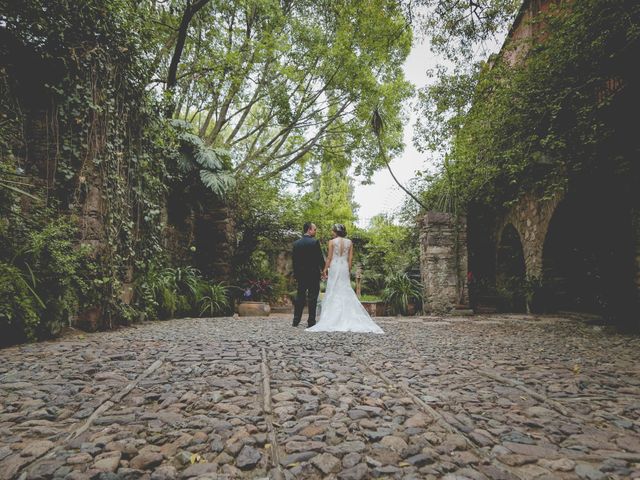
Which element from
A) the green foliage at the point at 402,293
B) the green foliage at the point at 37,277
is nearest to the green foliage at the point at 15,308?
the green foliage at the point at 37,277

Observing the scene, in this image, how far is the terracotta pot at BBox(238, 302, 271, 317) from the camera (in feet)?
26.4

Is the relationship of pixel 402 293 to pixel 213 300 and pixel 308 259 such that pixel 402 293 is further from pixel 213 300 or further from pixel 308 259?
pixel 213 300

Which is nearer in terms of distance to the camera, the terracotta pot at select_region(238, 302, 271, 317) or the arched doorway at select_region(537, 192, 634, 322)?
the arched doorway at select_region(537, 192, 634, 322)

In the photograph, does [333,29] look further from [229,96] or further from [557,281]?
[557,281]

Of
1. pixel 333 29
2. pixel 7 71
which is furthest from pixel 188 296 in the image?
pixel 333 29

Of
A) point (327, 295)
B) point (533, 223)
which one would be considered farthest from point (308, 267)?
point (533, 223)

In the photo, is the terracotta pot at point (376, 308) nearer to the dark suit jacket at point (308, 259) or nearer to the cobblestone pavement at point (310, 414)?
the dark suit jacket at point (308, 259)

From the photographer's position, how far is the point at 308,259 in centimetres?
568

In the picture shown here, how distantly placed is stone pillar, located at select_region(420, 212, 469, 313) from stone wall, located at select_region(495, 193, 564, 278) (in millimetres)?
1828

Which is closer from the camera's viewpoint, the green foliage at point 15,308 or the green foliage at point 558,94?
the green foliage at point 15,308

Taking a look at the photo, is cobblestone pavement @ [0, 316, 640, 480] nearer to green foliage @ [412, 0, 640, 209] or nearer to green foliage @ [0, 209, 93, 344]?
green foliage @ [0, 209, 93, 344]

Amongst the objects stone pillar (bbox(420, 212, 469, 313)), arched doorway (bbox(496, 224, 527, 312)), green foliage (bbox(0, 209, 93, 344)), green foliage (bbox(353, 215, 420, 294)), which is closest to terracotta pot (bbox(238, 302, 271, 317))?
stone pillar (bbox(420, 212, 469, 313))

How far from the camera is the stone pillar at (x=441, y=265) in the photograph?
7711 millimetres

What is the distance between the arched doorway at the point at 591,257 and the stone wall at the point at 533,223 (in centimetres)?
13
